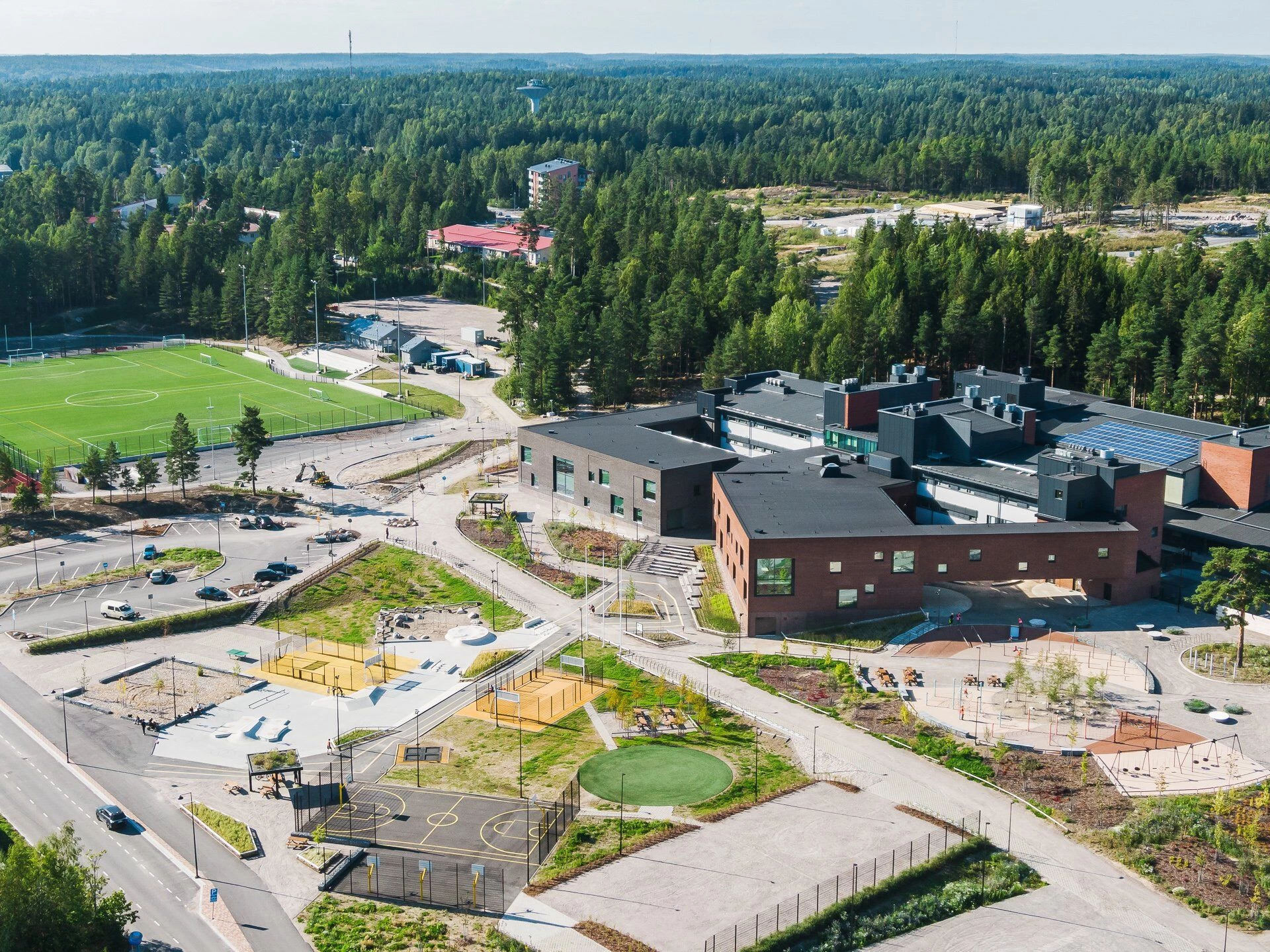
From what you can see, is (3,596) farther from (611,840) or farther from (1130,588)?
(1130,588)

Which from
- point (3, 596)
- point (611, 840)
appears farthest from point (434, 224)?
point (611, 840)

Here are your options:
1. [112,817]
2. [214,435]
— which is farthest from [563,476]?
[112,817]

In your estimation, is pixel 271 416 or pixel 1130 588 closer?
pixel 1130 588

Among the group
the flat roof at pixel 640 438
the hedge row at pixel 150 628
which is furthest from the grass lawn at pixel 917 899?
the flat roof at pixel 640 438

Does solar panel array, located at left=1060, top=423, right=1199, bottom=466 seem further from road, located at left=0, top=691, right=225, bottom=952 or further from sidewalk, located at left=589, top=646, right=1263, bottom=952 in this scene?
road, located at left=0, top=691, right=225, bottom=952

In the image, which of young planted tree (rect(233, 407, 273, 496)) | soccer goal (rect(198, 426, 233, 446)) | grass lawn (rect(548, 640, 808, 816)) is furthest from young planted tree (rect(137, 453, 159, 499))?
grass lawn (rect(548, 640, 808, 816))

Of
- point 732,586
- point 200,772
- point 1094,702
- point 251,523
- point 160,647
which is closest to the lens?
point 200,772

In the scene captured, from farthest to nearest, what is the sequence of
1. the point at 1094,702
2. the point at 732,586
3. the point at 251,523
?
the point at 251,523 → the point at 732,586 → the point at 1094,702

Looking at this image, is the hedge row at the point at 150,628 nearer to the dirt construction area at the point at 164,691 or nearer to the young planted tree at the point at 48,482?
the dirt construction area at the point at 164,691
